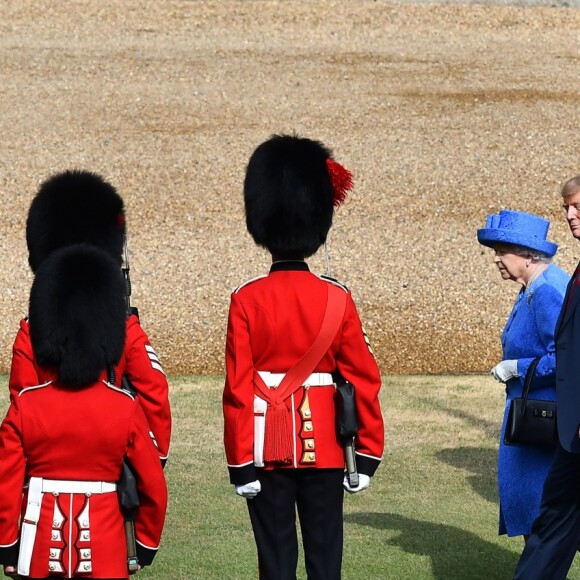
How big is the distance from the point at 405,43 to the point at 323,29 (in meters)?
1.59

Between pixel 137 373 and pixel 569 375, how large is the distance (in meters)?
1.55

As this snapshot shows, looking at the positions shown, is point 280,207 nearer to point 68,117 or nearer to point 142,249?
point 142,249

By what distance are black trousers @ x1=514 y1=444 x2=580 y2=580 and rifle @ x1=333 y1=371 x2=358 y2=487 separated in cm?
77

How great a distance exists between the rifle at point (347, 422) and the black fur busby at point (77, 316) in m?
0.85

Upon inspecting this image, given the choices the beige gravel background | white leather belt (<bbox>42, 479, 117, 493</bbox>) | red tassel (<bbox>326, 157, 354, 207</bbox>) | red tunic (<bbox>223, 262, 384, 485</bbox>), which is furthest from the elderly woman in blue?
the beige gravel background

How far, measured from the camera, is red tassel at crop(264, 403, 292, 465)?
14.5ft

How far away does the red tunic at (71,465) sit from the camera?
3.78m

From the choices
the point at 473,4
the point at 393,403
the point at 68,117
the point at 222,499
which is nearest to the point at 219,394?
the point at 393,403

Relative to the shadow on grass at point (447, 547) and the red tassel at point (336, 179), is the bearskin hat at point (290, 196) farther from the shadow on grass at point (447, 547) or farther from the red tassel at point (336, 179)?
the shadow on grass at point (447, 547)

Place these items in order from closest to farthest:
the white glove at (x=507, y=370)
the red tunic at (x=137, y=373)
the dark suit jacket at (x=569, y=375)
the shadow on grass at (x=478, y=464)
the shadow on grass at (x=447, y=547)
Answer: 1. the red tunic at (x=137, y=373)
2. the dark suit jacket at (x=569, y=375)
3. the white glove at (x=507, y=370)
4. the shadow on grass at (x=447, y=547)
5. the shadow on grass at (x=478, y=464)

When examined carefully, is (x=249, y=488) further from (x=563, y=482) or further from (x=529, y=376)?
(x=529, y=376)

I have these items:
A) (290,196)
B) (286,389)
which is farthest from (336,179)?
(286,389)

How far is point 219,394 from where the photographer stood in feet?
36.2

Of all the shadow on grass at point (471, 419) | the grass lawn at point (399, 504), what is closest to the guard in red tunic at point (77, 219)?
the grass lawn at point (399, 504)
